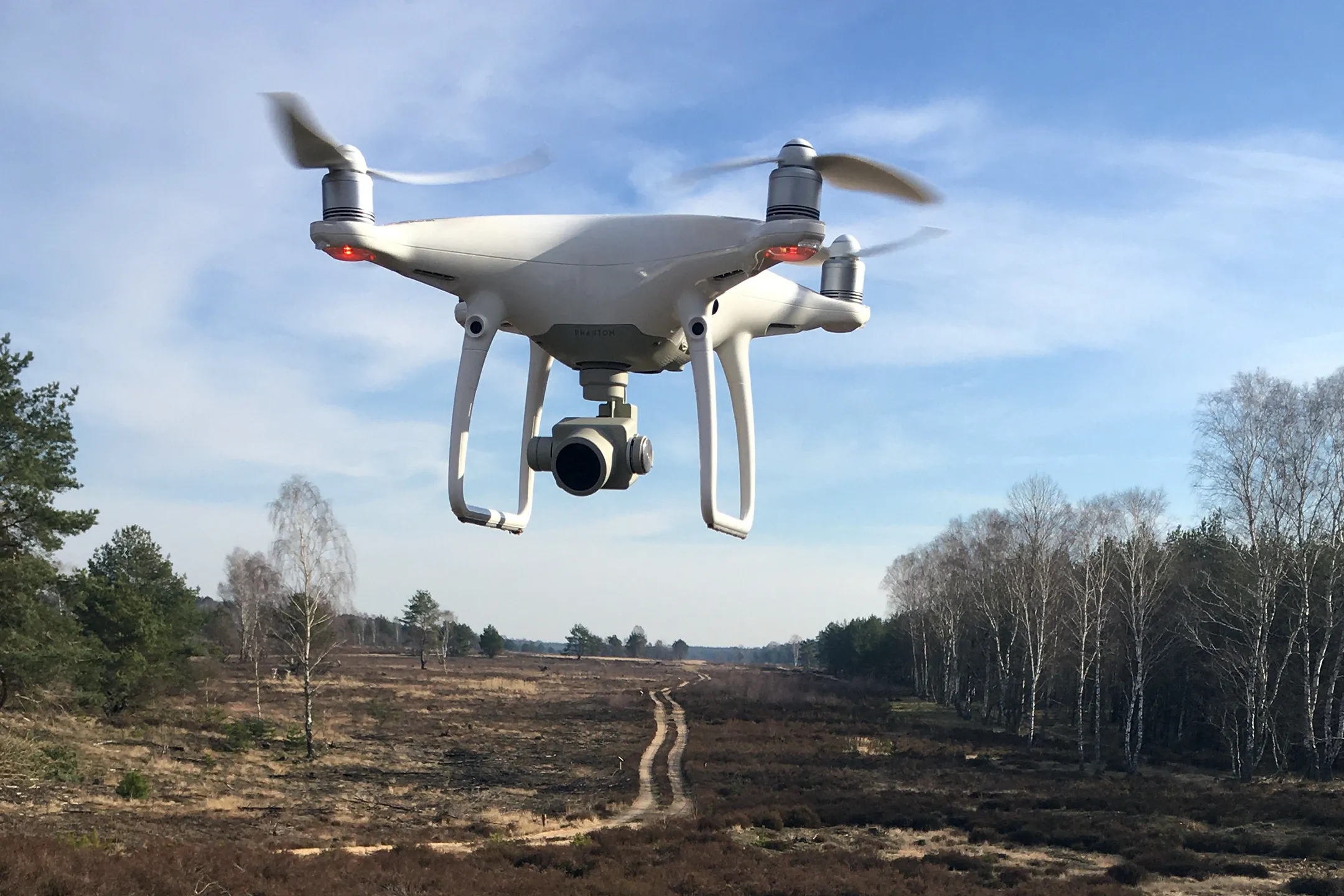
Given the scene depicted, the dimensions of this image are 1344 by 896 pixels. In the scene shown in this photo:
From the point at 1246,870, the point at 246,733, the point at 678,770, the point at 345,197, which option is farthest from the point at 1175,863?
the point at 246,733

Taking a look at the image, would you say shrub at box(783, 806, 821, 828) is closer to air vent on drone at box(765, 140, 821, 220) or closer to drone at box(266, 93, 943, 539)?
drone at box(266, 93, 943, 539)

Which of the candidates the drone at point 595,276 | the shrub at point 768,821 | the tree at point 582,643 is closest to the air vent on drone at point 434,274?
the drone at point 595,276

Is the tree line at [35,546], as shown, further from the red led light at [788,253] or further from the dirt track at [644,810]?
the red led light at [788,253]

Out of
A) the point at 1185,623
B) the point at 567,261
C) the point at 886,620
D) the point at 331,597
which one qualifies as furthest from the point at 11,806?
the point at 886,620

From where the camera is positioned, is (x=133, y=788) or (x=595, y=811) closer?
(x=133, y=788)

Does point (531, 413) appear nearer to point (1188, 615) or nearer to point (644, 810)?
point (644, 810)

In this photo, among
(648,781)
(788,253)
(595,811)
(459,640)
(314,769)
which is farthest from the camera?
(459,640)
